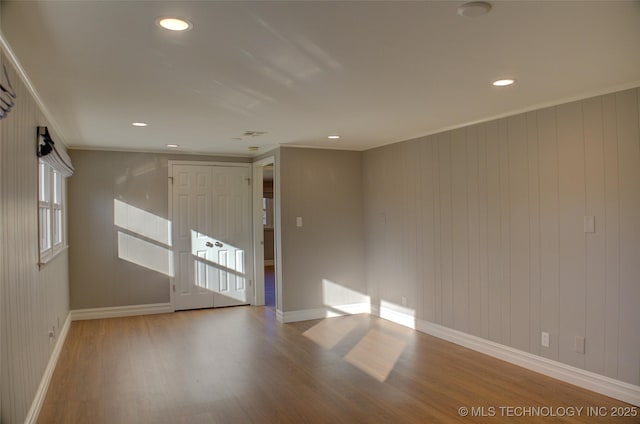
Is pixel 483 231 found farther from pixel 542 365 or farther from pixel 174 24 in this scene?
pixel 174 24

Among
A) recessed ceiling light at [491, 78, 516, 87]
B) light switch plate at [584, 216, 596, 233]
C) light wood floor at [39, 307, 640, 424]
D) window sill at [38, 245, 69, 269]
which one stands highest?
recessed ceiling light at [491, 78, 516, 87]

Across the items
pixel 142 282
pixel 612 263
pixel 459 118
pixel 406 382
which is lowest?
pixel 406 382

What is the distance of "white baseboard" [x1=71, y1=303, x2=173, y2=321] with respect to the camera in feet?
18.5

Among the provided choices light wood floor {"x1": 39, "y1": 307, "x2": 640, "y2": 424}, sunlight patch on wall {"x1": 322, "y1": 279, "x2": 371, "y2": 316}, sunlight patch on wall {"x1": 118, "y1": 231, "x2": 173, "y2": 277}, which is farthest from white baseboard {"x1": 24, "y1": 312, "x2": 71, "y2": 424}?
sunlight patch on wall {"x1": 322, "y1": 279, "x2": 371, "y2": 316}

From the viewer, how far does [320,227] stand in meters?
5.77

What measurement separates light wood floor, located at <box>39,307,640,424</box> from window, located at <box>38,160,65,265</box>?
106 cm

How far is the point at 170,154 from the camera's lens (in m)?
6.14

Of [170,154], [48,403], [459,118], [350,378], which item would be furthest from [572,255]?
[170,154]

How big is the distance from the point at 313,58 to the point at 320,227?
3465 mm

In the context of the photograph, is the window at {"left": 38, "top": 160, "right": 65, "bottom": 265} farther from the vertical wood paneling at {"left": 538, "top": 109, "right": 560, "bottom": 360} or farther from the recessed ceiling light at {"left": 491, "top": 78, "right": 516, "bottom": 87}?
the vertical wood paneling at {"left": 538, "top": 109, "right": 560, "bottom": 360}

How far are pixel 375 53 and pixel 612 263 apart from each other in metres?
2.37

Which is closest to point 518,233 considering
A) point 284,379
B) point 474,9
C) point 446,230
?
point 446,230

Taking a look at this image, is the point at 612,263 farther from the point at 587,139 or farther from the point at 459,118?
the point at 459,118

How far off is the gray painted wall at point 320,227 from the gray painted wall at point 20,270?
274 cm
